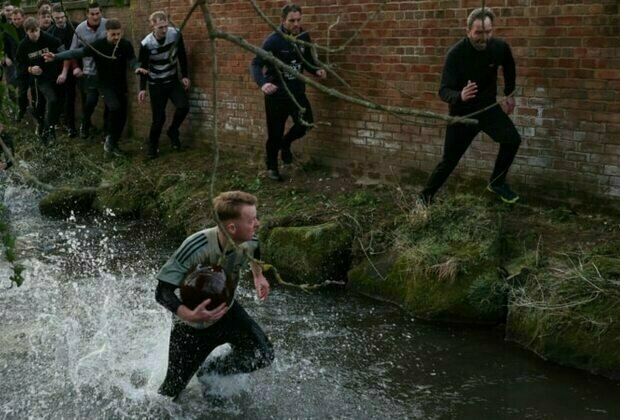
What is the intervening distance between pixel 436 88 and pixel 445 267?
2.57m

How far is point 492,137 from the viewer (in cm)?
849

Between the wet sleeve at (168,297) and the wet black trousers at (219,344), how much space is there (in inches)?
14.4

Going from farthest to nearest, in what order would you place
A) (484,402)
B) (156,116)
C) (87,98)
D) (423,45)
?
(87,98)
(156,116)
(423,45)
(484,402)

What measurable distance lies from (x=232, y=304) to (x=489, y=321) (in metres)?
2.55

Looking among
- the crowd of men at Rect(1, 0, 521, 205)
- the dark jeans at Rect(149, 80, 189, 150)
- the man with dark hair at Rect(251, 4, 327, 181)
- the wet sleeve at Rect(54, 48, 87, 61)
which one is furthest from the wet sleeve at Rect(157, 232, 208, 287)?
the wet sleeve at Rect(54, 48, 87, 61)

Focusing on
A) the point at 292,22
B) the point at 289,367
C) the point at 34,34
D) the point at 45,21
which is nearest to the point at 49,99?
the point at 34,34

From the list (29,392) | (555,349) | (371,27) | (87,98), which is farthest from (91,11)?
(555,349)

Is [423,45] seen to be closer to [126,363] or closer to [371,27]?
[371,27]

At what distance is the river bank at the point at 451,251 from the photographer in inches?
265

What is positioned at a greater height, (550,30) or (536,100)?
(550,30)

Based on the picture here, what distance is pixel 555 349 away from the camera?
22.0 ft

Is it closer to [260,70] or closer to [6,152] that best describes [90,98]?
[260,70]

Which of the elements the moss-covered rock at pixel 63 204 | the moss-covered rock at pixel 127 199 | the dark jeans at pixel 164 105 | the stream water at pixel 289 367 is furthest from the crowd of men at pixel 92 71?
the stream water at pixel 289 367

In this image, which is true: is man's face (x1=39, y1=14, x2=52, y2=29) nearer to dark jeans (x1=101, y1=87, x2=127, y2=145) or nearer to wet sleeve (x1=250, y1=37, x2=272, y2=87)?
dark jeans (x1=101, y1=87, x2=127, y2=145)
